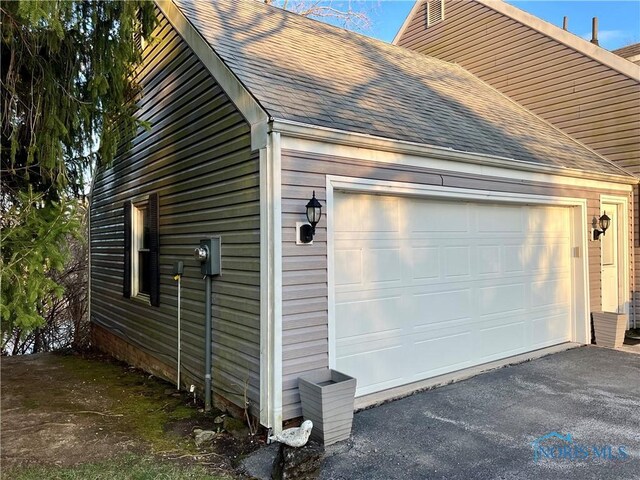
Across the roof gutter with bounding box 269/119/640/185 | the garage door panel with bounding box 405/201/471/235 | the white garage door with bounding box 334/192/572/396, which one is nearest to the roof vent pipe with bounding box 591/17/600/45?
the roof gutter with bounding box 269/119/640/185

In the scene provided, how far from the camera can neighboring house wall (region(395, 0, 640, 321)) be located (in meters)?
7.61

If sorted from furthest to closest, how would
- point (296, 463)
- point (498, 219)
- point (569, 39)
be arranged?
point (569, 39)
point (498, 219)
point (296, 463)

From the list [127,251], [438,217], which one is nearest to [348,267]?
[438,217]

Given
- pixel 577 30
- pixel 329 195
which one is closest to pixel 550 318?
pixel 329 195

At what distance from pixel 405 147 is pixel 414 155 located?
0.20m

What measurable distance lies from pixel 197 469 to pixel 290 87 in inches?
132

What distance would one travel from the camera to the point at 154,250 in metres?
5.73

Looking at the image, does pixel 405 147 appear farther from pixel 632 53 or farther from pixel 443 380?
pixel 632 53

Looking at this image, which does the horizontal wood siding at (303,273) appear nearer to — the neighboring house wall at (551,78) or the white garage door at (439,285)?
the white garage door at (439,285)

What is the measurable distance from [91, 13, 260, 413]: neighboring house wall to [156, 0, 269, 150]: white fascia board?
98mm

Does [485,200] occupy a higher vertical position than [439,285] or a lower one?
higher

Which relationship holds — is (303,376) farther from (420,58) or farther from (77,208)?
(420,58)

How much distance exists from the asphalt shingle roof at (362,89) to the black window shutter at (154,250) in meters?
2.17

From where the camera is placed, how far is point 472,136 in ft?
18.7
